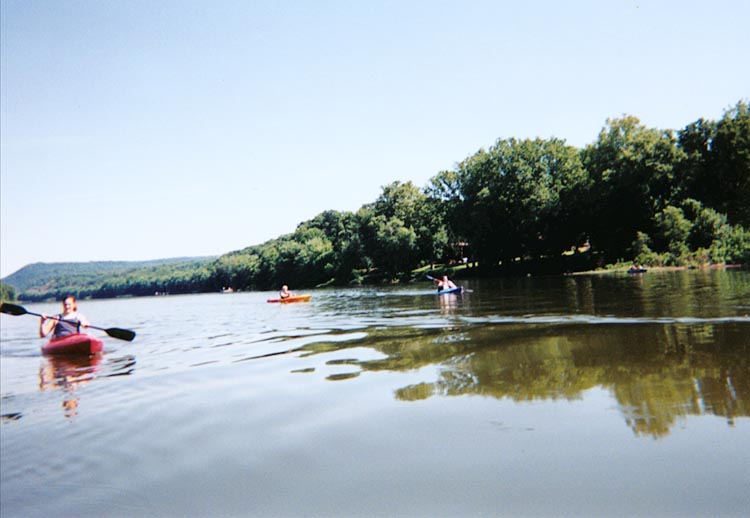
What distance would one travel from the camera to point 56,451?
229 inches

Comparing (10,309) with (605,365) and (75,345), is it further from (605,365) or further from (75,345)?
(605,365)

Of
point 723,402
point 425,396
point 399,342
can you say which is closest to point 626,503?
point 723,402

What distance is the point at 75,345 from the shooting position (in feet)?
48.6

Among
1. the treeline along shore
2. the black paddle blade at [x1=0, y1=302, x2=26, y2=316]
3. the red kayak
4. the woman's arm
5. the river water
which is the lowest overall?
the river water

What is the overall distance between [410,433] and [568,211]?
210ft

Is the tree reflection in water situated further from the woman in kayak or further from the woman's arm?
the woman's arm

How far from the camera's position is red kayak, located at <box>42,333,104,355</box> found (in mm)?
14805

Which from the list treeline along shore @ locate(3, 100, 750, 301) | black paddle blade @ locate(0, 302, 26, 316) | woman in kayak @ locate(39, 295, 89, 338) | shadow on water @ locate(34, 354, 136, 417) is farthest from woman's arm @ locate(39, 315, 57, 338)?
treeline along shore @ locate(3, 100, 750, 301)

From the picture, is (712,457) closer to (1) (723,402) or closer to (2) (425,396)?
(1) (723,402)

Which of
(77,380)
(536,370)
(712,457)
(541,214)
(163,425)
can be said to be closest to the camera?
(712,457)

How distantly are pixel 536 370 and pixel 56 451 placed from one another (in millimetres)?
6416

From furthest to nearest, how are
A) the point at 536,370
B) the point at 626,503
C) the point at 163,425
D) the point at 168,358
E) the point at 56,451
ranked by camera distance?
1. the point at 168,358
2. the point at 536,370
3. the point at 163,425
4. the point at 56,451
5. the point at 626,503

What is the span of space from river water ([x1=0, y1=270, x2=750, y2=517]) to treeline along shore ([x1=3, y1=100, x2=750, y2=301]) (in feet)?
147

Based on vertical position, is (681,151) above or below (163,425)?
above
